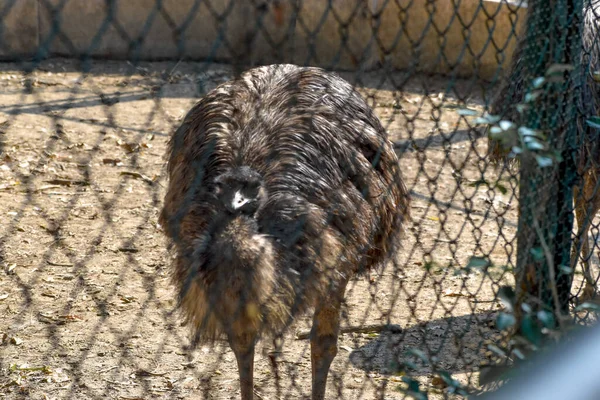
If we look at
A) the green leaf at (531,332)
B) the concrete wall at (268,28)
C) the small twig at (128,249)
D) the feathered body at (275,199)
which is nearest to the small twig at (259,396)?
the feathered body at (275,199)

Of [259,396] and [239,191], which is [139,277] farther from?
[239,191]

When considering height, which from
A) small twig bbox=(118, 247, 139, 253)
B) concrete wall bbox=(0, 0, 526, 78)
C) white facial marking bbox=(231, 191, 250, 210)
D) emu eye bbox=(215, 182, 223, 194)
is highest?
concrete wall bbox=(0, 0, 526, 78)

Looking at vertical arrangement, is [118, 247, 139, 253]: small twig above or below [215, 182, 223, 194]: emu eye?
below

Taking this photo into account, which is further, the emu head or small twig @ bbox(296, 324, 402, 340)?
small twig @ bbox(296, 324, 402, 340)

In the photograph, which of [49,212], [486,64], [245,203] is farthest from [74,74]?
[245,203]

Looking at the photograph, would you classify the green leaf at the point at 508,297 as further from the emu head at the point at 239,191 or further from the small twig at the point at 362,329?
the small twig at the point at 362,329

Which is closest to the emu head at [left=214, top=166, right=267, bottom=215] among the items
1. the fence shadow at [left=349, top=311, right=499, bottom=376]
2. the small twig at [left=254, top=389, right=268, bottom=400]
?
the small twig at [left=254, top=389, right=268, bottom=400]

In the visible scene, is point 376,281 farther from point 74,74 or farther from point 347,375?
point 74,74

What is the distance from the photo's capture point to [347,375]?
12.8 feet

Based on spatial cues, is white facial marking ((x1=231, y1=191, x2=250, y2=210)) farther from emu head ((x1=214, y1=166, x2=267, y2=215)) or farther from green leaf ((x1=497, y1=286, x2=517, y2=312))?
green leaf ((x1=497, y1=286, x2=517, y2=312))

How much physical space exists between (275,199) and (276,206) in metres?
0.03

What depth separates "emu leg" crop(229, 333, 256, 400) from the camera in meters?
2.96

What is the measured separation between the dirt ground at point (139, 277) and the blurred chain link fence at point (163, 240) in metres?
0.01

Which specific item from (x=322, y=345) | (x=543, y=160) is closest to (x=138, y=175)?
(x=322, y=345)
